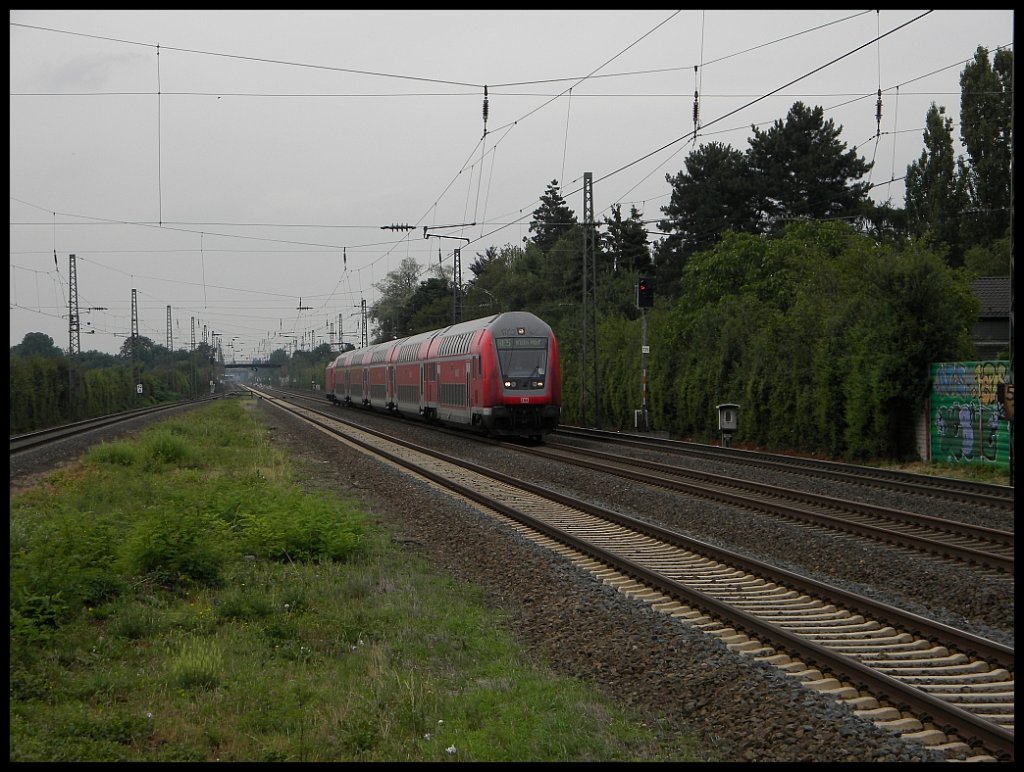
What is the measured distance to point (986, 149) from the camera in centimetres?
6569

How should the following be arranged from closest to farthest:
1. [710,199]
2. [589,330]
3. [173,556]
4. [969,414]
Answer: [173,556], [969,414], [589,330], [710,199]

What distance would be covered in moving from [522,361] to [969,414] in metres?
12.4

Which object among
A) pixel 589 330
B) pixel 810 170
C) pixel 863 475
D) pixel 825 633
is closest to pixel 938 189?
pixel 810 170

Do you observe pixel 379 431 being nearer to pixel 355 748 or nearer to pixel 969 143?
pixel 355 748

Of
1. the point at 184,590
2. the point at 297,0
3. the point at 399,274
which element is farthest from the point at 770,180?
the point at 399,274

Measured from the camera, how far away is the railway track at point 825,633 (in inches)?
237

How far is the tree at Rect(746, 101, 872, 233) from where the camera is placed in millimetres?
59062

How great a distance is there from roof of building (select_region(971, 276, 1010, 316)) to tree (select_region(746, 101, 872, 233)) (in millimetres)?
9757

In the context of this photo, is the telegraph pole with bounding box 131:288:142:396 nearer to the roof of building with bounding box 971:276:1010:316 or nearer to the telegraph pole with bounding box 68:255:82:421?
the telegraph pole with bounding box 68:255:82:421

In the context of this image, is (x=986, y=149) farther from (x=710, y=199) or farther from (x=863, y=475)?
(x=863, y=475)

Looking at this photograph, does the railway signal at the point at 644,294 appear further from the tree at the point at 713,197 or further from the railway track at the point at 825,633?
the tree at the point at 713,197

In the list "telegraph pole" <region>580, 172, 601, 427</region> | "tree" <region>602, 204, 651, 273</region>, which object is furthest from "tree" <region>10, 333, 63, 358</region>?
"telegraph pole" <region>580, 172, 601, 427</region>

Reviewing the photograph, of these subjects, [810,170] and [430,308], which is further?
[430,308]

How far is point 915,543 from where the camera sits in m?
12.2
